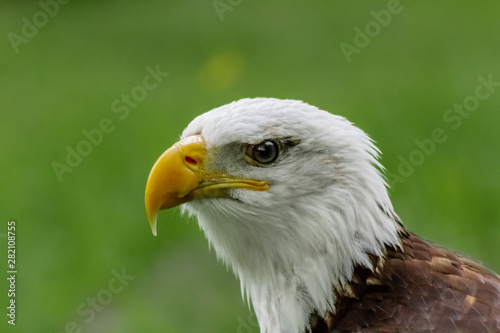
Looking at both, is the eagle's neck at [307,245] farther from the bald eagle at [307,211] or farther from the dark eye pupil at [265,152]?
the dark eye pupil at [265,152]

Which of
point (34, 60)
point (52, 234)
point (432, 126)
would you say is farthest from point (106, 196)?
point (34, 60)

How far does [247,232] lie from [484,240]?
3061mm

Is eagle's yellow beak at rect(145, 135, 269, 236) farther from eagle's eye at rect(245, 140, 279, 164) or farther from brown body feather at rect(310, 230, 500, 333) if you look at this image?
brown body feather at rect(310, 230, 500, 333)

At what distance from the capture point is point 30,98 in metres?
8.67

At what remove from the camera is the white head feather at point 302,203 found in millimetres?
3145

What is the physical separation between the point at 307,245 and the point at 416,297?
44 centimetres

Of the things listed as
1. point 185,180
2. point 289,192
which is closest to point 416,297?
point 289,192

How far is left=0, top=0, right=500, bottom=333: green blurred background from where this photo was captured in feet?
19.1

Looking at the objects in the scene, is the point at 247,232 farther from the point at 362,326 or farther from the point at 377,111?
the point at 377,111

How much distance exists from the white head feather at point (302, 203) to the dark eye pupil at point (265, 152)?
29 mm

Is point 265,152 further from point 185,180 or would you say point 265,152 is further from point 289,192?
point 185,180

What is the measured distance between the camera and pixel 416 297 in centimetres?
306

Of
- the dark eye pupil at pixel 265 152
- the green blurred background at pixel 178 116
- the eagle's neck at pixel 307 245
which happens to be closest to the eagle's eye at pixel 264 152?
the dark eye pupil at pixel 265 152

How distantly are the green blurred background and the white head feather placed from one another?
2299 mm
